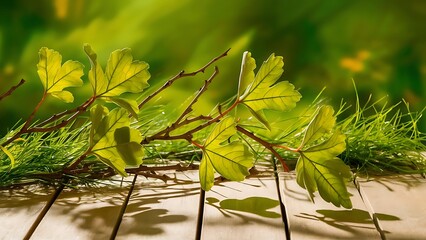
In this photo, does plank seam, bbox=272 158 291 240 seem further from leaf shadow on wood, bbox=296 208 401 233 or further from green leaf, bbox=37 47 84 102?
green leaf, bbox=37 47 84 102

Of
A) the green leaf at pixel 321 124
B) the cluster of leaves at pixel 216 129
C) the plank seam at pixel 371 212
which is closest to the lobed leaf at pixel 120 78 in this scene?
the cluster of leaves at pixel 216 129

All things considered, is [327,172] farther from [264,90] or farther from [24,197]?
[24,197]

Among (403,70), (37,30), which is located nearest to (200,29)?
(37,30)

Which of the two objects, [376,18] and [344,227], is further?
[376,18]

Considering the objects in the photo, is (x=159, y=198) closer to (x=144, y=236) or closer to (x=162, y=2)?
(x=144, y=236)

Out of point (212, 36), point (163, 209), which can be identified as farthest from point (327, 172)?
point (212, 36)

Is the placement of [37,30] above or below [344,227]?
above
